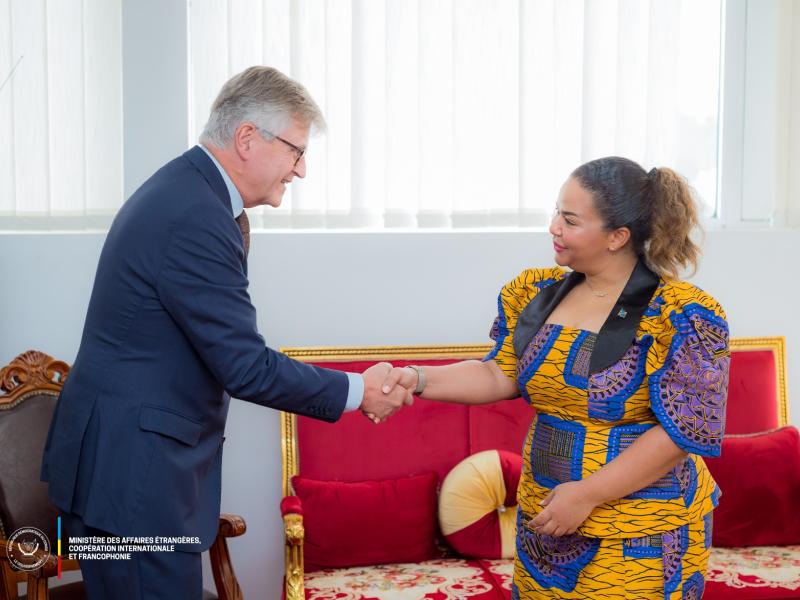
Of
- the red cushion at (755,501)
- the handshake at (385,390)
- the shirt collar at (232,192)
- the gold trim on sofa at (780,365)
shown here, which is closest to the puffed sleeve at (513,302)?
the handshake at (385,390)

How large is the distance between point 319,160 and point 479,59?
0.69 metres

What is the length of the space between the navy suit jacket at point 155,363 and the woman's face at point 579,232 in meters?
0.71

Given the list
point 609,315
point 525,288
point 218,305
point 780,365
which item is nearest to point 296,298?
point 525,288

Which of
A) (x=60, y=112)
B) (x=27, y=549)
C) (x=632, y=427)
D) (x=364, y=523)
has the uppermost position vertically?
(x=60, y=112)

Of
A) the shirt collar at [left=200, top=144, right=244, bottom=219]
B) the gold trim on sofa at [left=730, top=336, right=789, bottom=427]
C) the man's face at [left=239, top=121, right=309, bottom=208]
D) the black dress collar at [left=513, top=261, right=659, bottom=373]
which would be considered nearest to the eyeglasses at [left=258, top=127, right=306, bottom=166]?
the man's face at [left=239, top=121, right=309, bottom=208]

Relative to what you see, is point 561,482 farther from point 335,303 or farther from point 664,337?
point 335,303

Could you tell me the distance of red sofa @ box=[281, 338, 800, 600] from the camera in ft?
8.02

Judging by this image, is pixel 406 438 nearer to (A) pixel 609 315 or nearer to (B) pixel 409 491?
(B) pixel 409 491

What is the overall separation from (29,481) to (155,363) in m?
0.98

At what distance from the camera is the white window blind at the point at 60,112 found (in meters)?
2.83

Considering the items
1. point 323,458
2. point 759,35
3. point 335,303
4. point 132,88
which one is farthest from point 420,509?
point 759,35

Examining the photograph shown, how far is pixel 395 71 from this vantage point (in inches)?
117

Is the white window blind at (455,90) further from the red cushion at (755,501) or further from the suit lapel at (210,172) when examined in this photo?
the suit lapel at (210,172)

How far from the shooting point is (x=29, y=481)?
7.57 ft
